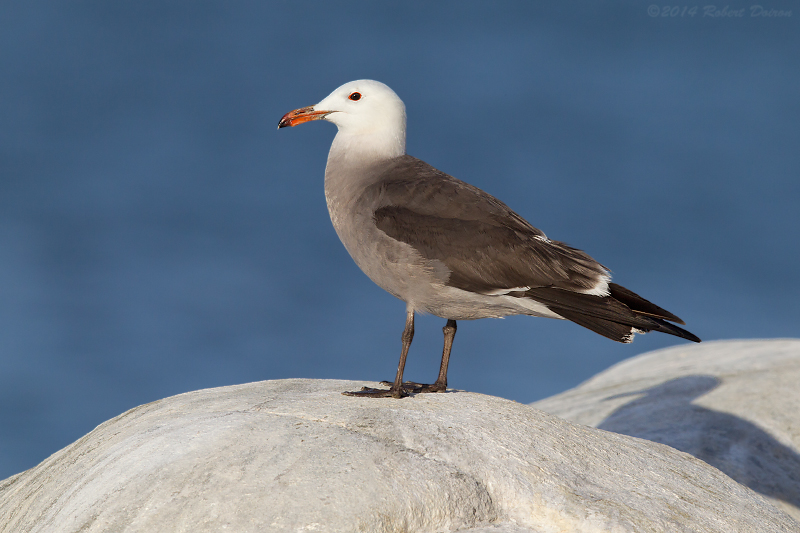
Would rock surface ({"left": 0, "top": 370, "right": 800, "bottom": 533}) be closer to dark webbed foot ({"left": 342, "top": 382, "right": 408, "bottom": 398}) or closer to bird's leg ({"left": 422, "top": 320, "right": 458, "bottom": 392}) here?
dark webbed foot ({"left": 342, "top": 382, "right": 408, "bottom": 398})

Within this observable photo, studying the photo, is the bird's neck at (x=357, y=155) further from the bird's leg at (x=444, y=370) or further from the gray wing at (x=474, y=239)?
the bird's leg at (x=444, y=370)

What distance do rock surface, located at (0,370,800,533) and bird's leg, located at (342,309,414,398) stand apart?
20 centimetres

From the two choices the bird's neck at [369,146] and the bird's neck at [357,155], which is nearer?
the bird's neck at [357,155]

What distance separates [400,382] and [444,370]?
82cm

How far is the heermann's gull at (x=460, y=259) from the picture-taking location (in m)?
7.21

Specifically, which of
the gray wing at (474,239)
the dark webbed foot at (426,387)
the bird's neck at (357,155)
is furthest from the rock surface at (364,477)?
the bird's neck at (357,155)

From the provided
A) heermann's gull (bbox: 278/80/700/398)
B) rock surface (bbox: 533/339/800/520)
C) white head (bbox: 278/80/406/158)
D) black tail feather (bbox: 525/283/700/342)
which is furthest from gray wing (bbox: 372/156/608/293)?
rock surface (bbox: 533/339/800/520)

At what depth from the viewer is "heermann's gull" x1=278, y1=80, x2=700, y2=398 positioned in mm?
7211

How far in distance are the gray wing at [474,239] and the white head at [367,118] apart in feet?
2.41

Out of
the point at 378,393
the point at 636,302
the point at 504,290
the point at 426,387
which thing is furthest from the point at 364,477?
the point at 636,302

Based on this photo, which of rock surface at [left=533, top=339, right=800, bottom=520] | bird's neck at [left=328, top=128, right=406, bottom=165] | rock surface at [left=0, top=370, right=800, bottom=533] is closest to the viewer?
rock surface at [left=0, top=370, right=800, bottom=533]

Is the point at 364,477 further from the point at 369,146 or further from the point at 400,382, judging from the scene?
the point at 369,146

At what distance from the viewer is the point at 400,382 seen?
7582 millimetres

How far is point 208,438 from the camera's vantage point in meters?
5.97
